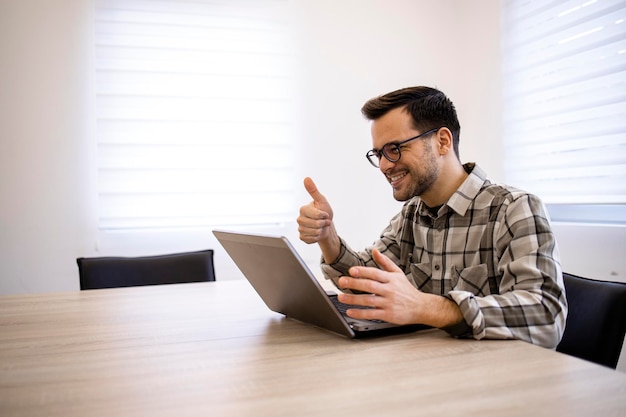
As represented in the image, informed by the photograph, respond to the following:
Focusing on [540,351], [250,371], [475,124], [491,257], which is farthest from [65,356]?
[475,124]

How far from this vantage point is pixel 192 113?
319cm

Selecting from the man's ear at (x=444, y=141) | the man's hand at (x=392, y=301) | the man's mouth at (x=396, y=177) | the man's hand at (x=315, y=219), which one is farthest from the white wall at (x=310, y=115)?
the man's hand at (x=392, y=301)

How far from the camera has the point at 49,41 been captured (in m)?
3.00

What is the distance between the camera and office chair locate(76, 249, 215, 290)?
2221 millimetres

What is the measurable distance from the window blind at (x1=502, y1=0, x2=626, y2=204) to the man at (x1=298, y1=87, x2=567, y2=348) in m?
1.05

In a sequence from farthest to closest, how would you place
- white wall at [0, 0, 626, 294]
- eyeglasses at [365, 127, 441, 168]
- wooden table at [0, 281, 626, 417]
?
1. white wall at [0, 0, 626, 294]
2. eyeglasses at [365, 127, 441, 168]
3. wooden table at [0, 281, 626, 417]

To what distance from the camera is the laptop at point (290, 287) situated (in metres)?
1.15

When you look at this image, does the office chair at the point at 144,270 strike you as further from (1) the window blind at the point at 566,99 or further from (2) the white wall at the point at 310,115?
(1) the window blind at the point at 566,99

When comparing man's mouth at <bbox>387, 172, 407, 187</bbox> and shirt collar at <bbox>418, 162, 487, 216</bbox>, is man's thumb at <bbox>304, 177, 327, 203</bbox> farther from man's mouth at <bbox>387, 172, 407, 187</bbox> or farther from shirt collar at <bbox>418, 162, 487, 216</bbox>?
shirt collar at <bbox>418, 162, 487, 216</bbox>

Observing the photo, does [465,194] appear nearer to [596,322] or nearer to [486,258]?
[486,258]

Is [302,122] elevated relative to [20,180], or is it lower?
elevated

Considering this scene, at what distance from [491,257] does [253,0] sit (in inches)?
90.6

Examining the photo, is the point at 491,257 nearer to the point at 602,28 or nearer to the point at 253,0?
the point at 602,28

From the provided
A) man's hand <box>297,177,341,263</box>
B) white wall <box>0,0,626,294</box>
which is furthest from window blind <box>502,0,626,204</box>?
man's hand <box>297,177,341,263</box>
